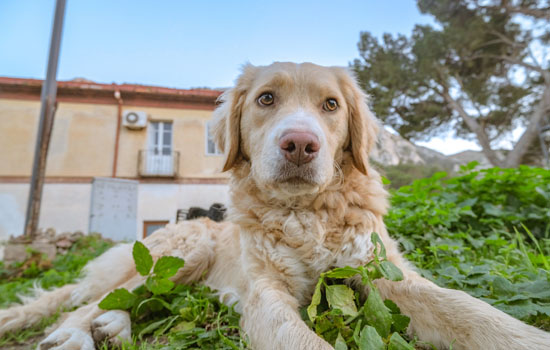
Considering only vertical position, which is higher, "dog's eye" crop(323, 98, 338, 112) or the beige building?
the beige building

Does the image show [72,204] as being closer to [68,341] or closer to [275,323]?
[68,341]

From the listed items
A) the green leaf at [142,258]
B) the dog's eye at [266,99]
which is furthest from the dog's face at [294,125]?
the green leaf at [142,258]

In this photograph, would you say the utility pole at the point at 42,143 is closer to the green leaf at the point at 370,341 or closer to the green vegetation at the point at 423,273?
the green vegetation at the point at 423,273

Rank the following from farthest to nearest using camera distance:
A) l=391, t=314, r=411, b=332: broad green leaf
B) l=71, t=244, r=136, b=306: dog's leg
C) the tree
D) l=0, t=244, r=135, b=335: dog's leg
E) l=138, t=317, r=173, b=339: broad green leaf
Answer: the tree → l=71, t=244, r=136, b=306: dog's leg → l=0, t=244, r=135, b=335: dog's leg → l=138, t=317, r=173, b=339: broad green leaf → l=391, t=314, r=411, b=332: broad green leaf

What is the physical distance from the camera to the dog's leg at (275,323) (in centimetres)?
131

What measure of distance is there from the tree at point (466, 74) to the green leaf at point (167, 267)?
11.0 m

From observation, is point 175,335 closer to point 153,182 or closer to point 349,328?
point 349,328

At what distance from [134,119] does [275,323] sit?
14059 mm

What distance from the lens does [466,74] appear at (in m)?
13.4

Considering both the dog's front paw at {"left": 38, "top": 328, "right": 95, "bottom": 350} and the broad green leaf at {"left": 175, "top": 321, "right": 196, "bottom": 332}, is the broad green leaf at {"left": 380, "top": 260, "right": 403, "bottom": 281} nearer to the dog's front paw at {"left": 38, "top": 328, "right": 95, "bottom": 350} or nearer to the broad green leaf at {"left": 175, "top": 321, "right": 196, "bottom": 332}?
the broad green leaf at {"left": 175, "top": 321, "right": 196, "bottom": 332}

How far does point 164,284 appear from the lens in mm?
2080

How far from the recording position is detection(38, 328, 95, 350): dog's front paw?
175 cm

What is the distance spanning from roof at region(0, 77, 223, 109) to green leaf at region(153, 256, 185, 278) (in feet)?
38.9

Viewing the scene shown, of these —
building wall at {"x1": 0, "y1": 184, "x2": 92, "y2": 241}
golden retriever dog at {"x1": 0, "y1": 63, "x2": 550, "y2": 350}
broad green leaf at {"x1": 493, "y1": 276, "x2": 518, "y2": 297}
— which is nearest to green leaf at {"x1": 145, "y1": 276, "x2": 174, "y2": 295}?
golden retriever dog at {"x1": 0, "y1": 63, "x2": 550, "y2": 350}
